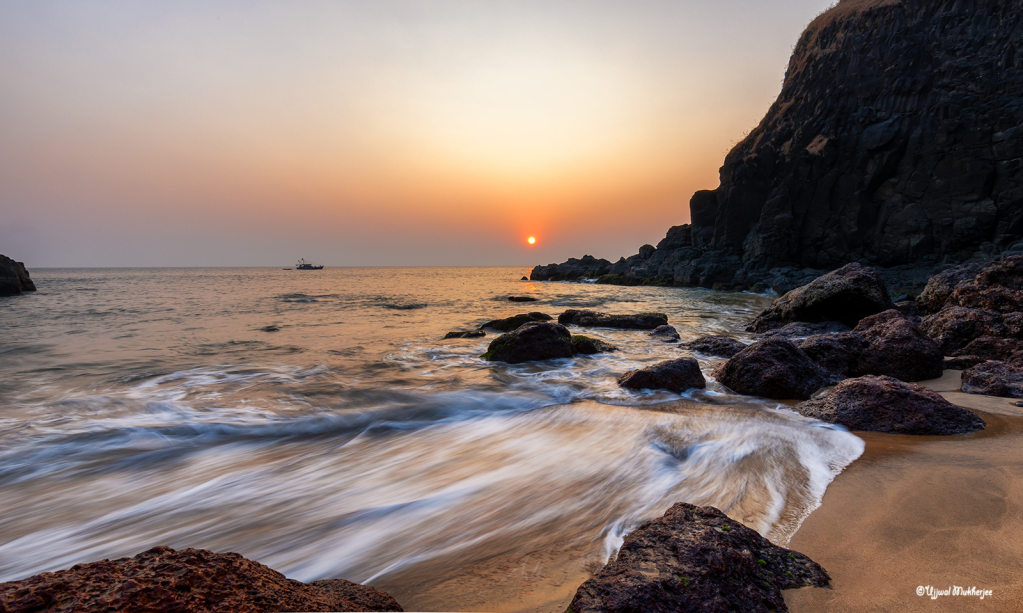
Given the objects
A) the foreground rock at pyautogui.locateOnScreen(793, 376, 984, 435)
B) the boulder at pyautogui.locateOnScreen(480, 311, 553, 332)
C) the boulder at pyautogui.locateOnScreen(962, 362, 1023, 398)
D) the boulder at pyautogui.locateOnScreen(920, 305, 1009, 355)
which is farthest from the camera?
the boulder at pyautogui.locateOnScreen(480, 311, 553, 332)

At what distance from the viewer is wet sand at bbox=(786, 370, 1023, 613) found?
1725mm

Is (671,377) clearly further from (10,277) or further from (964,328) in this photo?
(10,277)

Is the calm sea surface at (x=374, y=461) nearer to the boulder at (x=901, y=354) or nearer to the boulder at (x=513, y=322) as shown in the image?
the boulder at (x=901, y=354)

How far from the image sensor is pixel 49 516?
126 inches

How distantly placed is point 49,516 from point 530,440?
382 centimetres

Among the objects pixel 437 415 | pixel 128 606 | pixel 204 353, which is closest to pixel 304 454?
pixel 437 415

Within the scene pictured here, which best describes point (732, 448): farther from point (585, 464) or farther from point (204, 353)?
point (204, 353)

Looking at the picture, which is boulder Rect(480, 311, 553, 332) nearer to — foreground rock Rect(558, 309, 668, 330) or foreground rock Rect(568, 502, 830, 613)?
foreground rock Rect(558, 309, 668, 330)

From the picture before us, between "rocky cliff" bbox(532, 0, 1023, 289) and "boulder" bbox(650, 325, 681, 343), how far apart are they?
27.9m

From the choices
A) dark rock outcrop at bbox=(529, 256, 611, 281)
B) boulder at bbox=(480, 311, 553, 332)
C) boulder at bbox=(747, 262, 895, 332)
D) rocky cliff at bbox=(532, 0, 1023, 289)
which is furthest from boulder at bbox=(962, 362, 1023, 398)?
dark rock outcrop at bbox=(529, 256, 611, 281)

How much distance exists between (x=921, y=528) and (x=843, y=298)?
9.91m

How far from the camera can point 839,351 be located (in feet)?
20.4

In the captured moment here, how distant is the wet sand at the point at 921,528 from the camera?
172 cm

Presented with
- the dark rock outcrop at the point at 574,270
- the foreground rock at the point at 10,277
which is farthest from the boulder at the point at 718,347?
the dark rock outcrop at the point at 574,270
